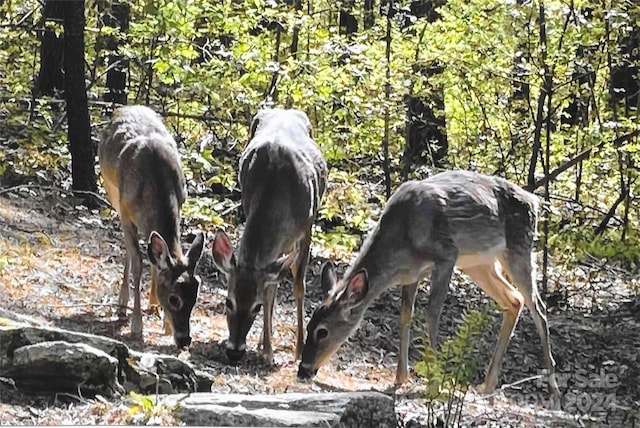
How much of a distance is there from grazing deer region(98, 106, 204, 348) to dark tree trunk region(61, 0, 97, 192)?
0.67 metres

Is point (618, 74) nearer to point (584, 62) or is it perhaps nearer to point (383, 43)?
point (584, 62)

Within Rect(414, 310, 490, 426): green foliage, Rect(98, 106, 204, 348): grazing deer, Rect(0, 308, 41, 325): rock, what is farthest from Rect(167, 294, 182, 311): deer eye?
Rect(414, 310, 490, 426): green foliage

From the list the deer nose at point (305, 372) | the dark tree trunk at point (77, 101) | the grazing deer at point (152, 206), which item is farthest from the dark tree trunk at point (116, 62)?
the deer nose at point (305, 372)

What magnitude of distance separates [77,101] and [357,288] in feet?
9.55

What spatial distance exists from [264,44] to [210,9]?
533 millimetres

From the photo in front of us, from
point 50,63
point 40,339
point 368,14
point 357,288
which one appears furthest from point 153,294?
point 368,14

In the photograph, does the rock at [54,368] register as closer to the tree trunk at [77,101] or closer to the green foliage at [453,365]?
the green foliage at [453,365]

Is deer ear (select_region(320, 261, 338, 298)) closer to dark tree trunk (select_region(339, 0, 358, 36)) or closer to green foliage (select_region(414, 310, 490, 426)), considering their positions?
green foliage (select_region(414, 310, 490, 426))

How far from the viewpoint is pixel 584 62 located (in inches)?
345

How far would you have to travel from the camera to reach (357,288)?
598cm

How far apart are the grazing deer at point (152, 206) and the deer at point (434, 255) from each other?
74cm

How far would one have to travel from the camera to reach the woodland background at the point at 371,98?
27.3ft

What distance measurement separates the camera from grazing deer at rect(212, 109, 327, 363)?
6.02 meters

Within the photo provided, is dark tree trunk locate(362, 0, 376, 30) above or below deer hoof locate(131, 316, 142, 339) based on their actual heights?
above
